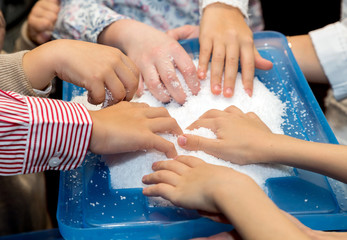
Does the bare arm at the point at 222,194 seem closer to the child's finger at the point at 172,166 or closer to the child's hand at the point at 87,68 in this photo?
the child's finger at the point at 172,166

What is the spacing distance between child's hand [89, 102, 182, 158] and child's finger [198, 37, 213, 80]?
0.14 m

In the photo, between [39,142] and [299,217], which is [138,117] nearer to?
[39,142]

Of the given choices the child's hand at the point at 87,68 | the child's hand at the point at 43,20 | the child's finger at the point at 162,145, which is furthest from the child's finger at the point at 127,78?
the child's hand at the point at 43,20

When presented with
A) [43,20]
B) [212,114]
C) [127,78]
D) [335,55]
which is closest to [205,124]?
[212,114]

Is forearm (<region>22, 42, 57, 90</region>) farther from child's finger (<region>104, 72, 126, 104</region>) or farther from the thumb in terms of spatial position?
the thumb

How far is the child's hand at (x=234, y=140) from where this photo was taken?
0.53 meters

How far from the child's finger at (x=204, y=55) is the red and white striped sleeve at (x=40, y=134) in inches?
9.0

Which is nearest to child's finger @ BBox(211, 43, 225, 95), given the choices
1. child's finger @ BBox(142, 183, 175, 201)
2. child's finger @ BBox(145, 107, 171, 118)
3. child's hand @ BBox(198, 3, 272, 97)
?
child's hand @ BBox(198, 3, 272, 97)

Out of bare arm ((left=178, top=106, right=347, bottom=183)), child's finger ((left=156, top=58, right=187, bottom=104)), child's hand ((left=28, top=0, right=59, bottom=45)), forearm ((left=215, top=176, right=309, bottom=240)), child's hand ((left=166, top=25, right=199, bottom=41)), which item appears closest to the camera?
forearm ((left=215, top=176, right=309, bottom=240))

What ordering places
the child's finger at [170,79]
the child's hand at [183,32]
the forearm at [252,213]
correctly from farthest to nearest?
1. the child's hand at [183,32]
2. the child's finger at [170,79]
3. the forearm at [252,213]

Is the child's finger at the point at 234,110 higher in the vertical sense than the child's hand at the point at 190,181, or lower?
higher

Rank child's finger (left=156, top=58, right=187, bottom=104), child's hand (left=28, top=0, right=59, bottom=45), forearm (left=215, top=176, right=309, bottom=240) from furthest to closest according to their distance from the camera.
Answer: child's hand (left=28, top=0, right=59, bottom=45)
child's finger (left=156, top=58, right=187, bottom=104)
forearm (left=215, top=176, right=309, bottom=240)

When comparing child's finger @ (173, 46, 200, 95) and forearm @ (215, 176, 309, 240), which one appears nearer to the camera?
forearm @ (215, 176, 309, 240)

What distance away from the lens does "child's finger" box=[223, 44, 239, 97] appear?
636 mm
